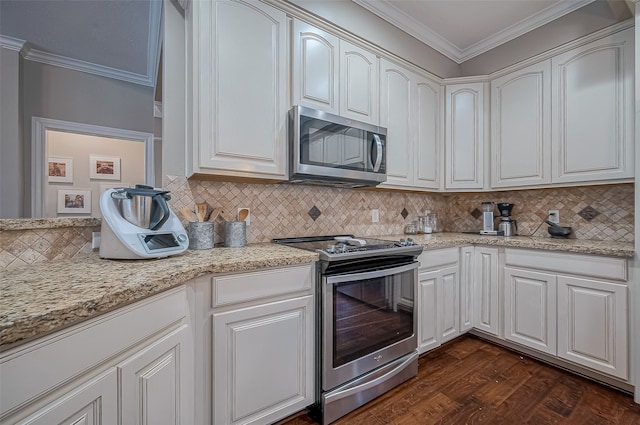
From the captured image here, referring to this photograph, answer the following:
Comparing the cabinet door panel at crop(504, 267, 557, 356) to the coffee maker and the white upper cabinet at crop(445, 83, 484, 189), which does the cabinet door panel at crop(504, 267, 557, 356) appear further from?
the white upper cabinet at crop(445, 83, 484, 189)

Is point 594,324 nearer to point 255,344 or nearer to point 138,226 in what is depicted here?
point 255,344

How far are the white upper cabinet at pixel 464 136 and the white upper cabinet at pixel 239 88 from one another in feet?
5.70

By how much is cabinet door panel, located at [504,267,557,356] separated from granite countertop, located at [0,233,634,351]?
5.66ft

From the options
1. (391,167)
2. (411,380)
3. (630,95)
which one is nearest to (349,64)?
(391,167)

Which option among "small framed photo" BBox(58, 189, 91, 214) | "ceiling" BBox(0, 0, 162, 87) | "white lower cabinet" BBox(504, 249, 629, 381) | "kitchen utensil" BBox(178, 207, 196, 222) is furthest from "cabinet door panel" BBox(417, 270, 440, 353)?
"small framed photo" BBox(58, 189, 91, 214)

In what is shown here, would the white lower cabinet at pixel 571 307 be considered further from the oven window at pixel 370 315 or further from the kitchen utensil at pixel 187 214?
the kitchen utensil at pixel 187 214

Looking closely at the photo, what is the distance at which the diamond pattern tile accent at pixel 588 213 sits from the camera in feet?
7.14

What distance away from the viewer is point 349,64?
6.50ft

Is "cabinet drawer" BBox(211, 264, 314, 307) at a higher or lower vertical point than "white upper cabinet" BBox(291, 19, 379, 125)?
lower

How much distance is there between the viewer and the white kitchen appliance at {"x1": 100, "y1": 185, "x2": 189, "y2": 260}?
111cm

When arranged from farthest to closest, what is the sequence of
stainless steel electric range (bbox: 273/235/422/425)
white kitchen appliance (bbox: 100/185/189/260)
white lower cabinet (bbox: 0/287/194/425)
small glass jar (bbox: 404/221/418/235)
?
1. small glass jar (bbox: 404/221/418/235)
2. stainless steel electric range (bbox: 273/235/422/425)
3. white kitchen appliance (bbox: 100/185/189/260)
4. white lower cabinet (bbox: 0/287/194/425)

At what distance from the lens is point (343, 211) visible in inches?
90.6

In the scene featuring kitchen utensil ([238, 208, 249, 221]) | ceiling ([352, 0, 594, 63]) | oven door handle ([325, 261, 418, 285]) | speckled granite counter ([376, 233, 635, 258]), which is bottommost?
oven door handle ([325, 261, 418, 285])

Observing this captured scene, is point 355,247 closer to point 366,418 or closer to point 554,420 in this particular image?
point 366,418
